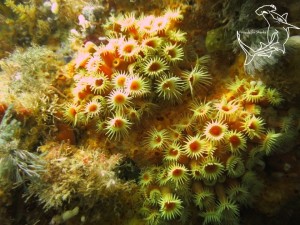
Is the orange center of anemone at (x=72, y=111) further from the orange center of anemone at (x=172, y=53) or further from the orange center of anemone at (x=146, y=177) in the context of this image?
the orange center of anemone at (x=172, y=53)

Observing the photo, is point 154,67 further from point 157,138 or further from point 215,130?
point 215,130

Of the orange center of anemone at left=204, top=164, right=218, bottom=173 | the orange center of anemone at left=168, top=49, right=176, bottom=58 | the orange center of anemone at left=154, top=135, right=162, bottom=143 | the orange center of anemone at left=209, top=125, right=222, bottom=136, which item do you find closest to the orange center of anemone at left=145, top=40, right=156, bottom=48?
the orange center of anemone at left=168, top=49, right=176, bottom=58

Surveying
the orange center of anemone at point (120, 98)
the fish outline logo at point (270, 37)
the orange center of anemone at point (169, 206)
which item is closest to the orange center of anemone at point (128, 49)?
the orange center of anemone at point (120, 98)

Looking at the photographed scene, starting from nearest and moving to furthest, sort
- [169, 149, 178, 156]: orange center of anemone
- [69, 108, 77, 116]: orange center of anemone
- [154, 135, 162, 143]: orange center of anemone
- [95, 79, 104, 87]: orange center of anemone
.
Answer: [169, 149, 178, 156]: orange center of anemone → [154, 135, 162, 143]: orange center of anemone → [95, 79, 104, 87]: orange center of anemone → [69, 108, 77, 116]: orange center of anemone

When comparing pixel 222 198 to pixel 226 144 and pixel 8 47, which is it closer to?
pixel 226 144

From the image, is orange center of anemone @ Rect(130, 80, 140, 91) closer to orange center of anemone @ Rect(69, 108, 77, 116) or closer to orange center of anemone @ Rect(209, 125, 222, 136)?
orange center of anemone @ Rect(69, 108, 77, 116)

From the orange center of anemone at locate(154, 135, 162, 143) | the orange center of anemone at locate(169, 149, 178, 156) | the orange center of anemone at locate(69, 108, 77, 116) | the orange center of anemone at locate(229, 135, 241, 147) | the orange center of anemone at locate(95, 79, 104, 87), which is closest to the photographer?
the orange center of anemone at locate(229, 135, 241, 147)

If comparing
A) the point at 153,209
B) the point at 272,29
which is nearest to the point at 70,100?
the point at 153,209
